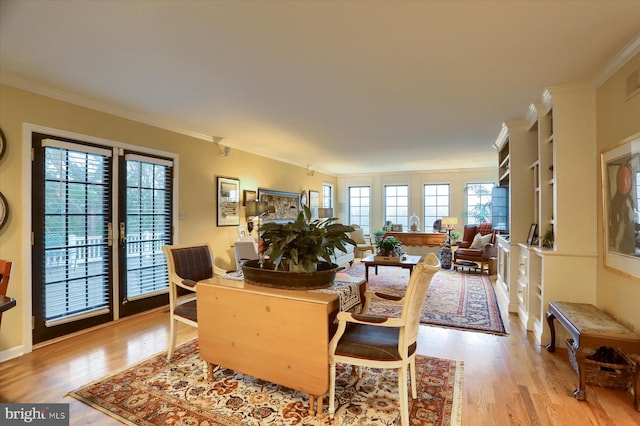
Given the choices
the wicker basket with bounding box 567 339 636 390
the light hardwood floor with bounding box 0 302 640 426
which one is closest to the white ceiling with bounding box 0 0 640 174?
the wicker basket with bounding box 567 339 636 390

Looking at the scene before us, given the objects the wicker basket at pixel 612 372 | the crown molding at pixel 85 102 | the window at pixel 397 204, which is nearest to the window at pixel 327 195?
the window at pixel 397 204

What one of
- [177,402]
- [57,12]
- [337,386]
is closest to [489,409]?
[337,386]

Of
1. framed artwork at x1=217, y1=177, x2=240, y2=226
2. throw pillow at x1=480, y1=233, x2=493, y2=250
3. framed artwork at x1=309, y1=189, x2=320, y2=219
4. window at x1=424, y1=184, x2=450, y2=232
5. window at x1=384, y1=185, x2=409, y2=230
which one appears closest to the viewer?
framed artwork at x1=217, y1=177, x2=240, y2=226

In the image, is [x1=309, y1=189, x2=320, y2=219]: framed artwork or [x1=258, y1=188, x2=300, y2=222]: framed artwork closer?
[x1=258, y1=188, x2=300, y2=222]: framed artwork

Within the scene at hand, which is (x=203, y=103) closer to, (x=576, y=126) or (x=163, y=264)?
(x=163, y=264)

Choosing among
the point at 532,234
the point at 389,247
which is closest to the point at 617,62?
the point at 532,234

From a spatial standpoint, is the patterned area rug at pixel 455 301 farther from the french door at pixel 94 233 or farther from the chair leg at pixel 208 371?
the french door at pixel 94 233

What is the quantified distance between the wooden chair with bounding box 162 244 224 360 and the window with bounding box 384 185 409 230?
22.7ft

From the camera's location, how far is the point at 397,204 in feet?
30.4

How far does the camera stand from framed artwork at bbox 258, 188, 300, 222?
6.19 meters

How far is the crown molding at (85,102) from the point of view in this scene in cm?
279

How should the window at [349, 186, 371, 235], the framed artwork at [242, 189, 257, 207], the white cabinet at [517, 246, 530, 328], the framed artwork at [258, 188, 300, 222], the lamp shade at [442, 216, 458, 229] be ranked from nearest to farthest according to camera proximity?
the white cabinet at [517, 246, 530, 328] < the framed artwork at [242, 189, 257, 207] < the framed artwork at [258, 188, 300, 222] < the lamp shade at [442, 216, 458, 229] < the window at [349, 186, 371, 235]

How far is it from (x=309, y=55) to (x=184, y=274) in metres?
2.11

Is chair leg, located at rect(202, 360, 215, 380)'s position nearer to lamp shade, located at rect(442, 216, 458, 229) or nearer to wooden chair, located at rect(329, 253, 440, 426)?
wooden chair, located at rect(329, 253, 440, 426)
